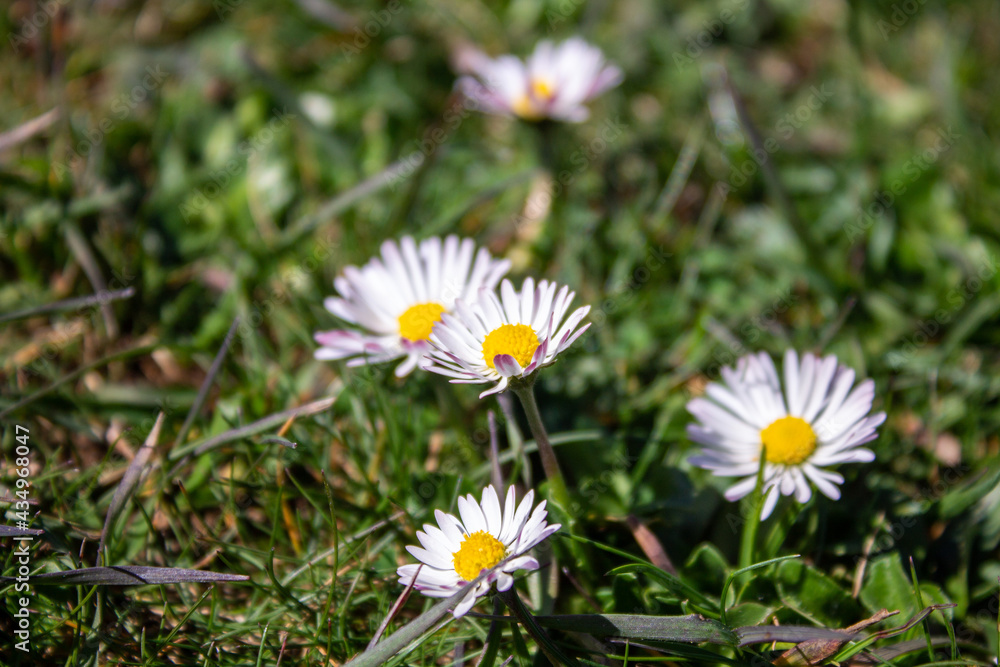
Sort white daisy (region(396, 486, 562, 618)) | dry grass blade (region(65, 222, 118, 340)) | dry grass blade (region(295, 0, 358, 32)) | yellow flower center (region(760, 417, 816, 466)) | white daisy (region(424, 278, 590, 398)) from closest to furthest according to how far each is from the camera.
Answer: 1. white daisy (region(396, 486, 562, 618))
2. white daisy (region(424, 278, 590, 398))
3. yellow flower center (region(760, 417, 816, 466))
4. dry grass blade (region(65, 222, 118, 340))
5. dry grass blade (region(295, 0, 358, 32))

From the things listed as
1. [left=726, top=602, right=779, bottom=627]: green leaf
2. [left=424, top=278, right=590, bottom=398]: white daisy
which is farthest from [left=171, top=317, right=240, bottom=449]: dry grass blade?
[left=726, top=602, right=779, bottom=627]: green leaf

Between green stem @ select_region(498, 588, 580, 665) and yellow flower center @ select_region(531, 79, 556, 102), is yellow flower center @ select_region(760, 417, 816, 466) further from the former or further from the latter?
yellow flower center @ select_region(531, 79, 556, 102)

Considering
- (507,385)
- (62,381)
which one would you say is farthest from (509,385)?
(62,381)

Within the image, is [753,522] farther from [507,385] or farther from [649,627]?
[507,385]

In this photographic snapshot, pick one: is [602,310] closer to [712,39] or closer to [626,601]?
[626,601]

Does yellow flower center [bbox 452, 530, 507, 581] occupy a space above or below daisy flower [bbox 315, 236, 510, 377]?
below


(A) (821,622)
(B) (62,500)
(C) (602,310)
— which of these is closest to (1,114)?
(B) (62,500)
